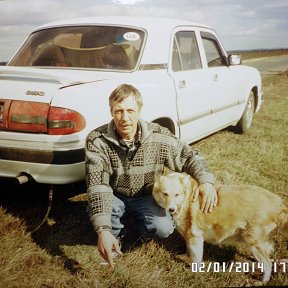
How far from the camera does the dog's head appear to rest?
2523 millimetres

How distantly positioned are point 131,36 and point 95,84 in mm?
Answer: 973

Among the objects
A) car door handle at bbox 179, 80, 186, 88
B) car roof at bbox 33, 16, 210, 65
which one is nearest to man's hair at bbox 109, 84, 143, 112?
car roof at bbox 33, 16, 210, 65

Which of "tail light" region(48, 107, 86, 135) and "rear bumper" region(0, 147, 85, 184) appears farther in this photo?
"rear bumper" region(0, 147, 85, 184)

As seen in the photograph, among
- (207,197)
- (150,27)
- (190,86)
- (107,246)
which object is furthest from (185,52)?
(107,246)

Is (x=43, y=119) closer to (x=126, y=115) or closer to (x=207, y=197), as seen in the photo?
(x=126, y=115)

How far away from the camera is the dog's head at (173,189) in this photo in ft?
8.28

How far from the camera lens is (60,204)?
3.57 m

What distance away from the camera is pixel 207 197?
2488 millimetres

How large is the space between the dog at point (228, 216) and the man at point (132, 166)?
87mm

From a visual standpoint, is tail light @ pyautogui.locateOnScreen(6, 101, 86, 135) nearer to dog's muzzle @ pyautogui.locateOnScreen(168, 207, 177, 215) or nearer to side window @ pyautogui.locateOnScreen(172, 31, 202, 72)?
dog's muzzle @ pyautogui.locateOnScreen(168, 207, 177, 215)

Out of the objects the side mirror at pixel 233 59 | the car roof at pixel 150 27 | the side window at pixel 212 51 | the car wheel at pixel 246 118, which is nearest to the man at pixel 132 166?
the car roof at pixel 150 27

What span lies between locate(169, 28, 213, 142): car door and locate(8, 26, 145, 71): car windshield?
1.73ft
